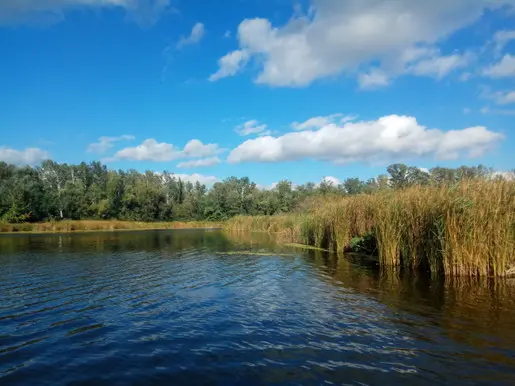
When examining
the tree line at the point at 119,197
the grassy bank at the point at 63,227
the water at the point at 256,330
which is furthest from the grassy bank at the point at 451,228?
the grassy bank at the point at 63,227

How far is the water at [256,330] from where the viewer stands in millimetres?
6137

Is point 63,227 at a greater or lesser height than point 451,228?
lesser

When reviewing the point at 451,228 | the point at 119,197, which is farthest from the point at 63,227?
the point at 451,228

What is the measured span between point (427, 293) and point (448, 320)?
2.75 m

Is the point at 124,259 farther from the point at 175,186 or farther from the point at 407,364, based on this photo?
the point at 175,186

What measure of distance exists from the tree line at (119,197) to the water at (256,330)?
5896 centimetres

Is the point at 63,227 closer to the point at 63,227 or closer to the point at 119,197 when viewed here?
the point at 63,227

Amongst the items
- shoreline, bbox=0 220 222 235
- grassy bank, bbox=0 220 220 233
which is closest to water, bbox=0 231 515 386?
shoreline, bbox=0 220 222 235

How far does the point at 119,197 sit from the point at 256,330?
102536 millimetres

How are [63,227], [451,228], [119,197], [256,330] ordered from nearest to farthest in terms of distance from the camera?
[256,330] → [451,228] → [63,227] → [119,197]

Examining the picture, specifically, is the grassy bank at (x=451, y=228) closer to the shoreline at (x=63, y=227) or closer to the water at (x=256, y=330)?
the water at (x=256, y=330)

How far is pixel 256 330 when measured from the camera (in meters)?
8.27

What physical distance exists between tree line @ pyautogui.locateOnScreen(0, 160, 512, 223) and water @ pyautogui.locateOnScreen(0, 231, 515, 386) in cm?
5896

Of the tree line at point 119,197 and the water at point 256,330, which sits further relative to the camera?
the tree line at point 119,197
